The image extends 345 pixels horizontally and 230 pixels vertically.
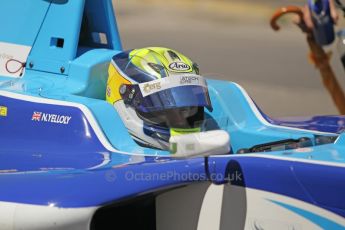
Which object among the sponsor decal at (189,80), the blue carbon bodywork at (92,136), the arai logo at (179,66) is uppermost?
the arai logo at (179,66)

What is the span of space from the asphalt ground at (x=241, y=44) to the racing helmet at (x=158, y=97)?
2.82m

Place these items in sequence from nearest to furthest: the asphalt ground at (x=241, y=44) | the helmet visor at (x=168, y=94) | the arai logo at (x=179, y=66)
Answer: the helmet visor at (x=168, y=94), the arai logo at (x=179, y=66), the asphalt ground at (x=241, y=44)

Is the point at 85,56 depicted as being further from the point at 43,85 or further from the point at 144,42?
the point at 144,42

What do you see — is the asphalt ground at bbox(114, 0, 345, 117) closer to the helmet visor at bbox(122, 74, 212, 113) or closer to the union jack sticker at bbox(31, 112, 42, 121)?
the helmet visor at bbox(122, 74, 212, 113)

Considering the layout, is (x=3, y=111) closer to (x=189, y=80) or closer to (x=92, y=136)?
(x=92, y=136)

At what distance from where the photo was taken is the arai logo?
2.86 m

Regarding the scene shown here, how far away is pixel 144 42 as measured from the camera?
8844mm

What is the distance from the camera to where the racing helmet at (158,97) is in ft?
9.07

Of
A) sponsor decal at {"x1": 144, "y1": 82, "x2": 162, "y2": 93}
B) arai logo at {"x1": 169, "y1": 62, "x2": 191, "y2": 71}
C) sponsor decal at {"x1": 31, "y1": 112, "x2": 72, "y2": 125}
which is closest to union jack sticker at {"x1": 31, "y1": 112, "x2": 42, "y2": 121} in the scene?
sponsor decal at {"x1": 31, "y1": 112, "x2": 72, "y2": 125}

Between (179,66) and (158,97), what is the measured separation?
195 mm

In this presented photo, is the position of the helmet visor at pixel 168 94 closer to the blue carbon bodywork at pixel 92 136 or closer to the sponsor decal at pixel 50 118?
the blue carbon bodywork at pixel 92 136

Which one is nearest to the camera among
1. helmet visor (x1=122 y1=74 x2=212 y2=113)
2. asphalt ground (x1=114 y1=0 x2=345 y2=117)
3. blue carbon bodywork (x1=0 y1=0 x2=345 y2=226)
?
blue carbon bodywork (x1=0 y1=0 x2=345 y2=226)

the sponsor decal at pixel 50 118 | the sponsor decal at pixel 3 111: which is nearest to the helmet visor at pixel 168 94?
the sponsor decal at pixel 50 118

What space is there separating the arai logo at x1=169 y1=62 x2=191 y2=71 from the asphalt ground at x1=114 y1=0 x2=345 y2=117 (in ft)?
9.14
